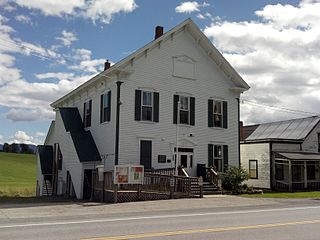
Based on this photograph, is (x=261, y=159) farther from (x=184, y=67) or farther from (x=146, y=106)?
(x=146, y=106)

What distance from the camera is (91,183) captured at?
2639cm

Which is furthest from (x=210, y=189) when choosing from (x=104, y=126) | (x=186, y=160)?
(x=104, y=126)

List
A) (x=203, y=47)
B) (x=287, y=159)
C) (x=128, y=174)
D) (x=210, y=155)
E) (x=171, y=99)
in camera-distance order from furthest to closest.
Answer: (x=287, y=159) → (x=203, y=47) → (x=210, y=155) → (x=171, y=99) → (x=128, y=174)

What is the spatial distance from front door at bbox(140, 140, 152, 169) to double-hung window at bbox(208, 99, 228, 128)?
5372 millimetres

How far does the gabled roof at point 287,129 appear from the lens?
3747 centimetres

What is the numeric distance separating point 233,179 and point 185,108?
227 inches

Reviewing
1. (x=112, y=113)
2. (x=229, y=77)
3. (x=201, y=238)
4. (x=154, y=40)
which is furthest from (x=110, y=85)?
(x=201, y=238)

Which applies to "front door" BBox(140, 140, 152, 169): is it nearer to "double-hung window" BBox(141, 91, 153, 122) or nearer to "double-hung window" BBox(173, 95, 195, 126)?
"double-hung window" BBox(141, 91, 153, 122)

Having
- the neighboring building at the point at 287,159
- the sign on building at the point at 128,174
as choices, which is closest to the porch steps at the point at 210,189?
the sign on building at the point at 128,174

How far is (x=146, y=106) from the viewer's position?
2789cm

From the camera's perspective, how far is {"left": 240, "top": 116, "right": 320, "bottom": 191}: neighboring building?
34.2m

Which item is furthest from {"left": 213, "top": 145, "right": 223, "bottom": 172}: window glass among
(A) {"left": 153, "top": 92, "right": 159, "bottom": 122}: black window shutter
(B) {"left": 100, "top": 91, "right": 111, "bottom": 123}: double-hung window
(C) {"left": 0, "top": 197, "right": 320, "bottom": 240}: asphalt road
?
(C) {"left": 0, "top": 197, "right": 320, "bottom": 240}: asphalt road

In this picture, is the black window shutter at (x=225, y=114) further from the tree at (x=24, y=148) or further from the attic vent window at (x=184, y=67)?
the tree at (x=24, y=148)

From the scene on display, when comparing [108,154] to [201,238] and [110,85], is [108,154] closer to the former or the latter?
[110,85]
